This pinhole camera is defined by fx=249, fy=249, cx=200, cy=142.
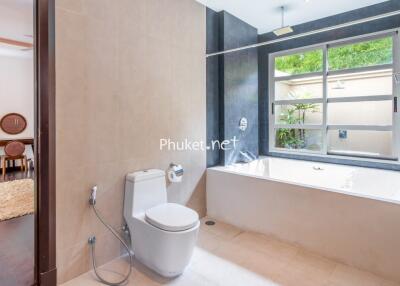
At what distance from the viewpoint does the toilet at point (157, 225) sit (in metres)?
1.80

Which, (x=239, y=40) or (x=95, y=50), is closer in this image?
(x=95, y=50)

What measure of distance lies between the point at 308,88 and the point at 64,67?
122 inches

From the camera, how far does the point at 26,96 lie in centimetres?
591

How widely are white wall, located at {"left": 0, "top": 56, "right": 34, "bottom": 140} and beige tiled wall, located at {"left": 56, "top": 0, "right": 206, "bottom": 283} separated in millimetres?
4507

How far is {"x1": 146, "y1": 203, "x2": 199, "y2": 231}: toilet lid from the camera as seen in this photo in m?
1.79

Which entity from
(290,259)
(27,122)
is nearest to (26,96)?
(27,122)

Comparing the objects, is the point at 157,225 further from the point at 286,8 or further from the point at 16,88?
the point at 16,88

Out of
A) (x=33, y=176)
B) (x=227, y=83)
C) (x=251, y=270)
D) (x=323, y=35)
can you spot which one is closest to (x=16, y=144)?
(x=33, y=176)

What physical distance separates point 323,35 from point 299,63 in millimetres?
459

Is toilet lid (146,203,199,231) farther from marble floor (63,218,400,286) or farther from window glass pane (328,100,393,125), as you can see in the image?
window glass pane (328,100,393,125)

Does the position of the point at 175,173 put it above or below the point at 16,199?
above

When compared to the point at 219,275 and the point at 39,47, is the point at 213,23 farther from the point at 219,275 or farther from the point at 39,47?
the point at 219,275

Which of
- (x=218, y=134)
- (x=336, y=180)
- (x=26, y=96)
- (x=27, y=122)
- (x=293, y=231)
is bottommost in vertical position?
(x=293, y=231)

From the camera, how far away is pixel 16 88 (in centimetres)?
577
